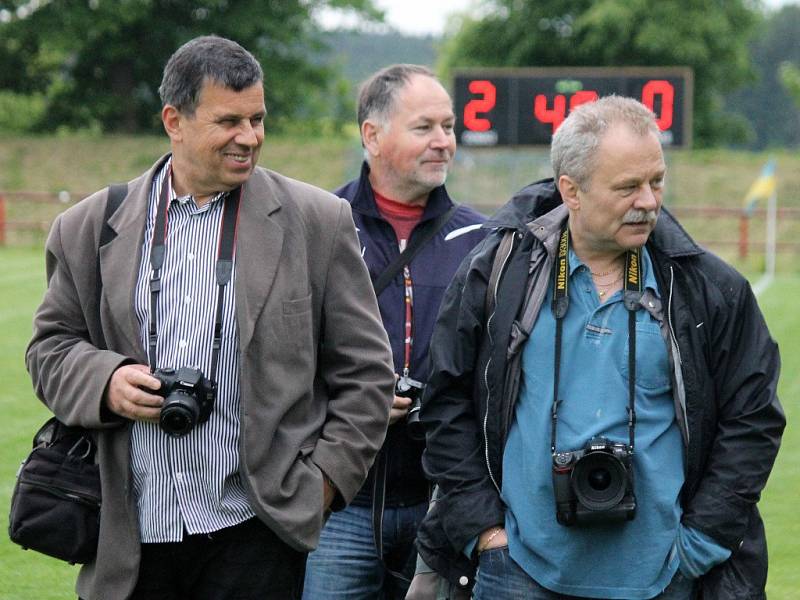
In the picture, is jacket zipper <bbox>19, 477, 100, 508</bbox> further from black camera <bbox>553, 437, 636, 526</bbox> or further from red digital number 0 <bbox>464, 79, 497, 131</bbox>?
red digital number 0 <bbox>464, 79, 497, 131</bbox>

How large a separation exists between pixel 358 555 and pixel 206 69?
63.4 inches

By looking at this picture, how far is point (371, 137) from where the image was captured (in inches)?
181

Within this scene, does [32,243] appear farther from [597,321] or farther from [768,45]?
Answer: [768,45]

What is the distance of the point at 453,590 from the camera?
3.71 m

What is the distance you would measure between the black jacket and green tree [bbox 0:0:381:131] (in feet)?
136

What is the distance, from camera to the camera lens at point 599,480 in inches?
129

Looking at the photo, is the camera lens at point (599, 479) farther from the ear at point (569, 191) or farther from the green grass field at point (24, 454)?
the ear at point (569, 191)

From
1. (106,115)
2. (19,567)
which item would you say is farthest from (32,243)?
(19,567)

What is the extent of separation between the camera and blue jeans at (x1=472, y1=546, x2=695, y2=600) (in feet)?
11.3

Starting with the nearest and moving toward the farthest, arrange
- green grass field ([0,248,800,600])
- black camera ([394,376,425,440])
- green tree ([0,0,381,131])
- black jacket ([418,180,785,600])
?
1. black jacket ([418,180,785,600])
2. black camera ([394,376,425,440])
3. green grass field ([0,248,800,600])
4. green tree ([0,0,381,131])

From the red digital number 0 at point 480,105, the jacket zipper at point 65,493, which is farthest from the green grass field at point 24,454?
the red digital number 0 at point 480,105

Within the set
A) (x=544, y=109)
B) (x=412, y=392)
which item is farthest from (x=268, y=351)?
(x=544, y=109)

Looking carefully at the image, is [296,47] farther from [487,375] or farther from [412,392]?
[487,375]

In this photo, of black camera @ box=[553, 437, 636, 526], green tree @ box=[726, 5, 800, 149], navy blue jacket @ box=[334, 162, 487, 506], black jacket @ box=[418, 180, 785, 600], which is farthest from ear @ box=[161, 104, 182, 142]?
green tree @ box=[726, 5, 800, 149]
